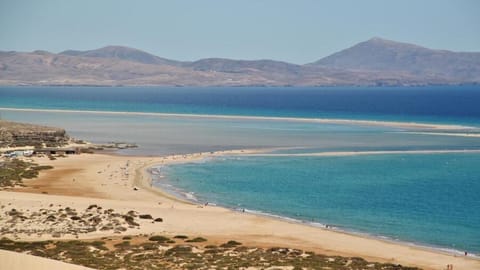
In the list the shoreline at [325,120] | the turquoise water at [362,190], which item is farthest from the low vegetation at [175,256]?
the shoreline at [325,120]

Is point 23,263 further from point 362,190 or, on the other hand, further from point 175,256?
point 362,190

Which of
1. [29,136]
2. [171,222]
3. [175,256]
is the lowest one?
[171,222]

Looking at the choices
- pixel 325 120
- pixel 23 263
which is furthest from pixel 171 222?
pixel 325 120

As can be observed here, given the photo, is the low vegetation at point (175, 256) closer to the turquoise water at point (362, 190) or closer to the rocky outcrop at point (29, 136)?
the turquoise water at point (362, 190)

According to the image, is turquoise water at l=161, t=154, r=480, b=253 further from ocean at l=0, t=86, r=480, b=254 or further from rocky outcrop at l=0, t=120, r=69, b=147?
rocky outcrop at l=0, t=120, r=69, b=147

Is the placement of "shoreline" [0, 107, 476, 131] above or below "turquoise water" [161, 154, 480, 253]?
above

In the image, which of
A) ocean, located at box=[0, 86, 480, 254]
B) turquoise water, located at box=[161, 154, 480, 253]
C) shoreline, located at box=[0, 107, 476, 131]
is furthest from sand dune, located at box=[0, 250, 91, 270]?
shoreline, located at box=[0, 107, 476, 131]
